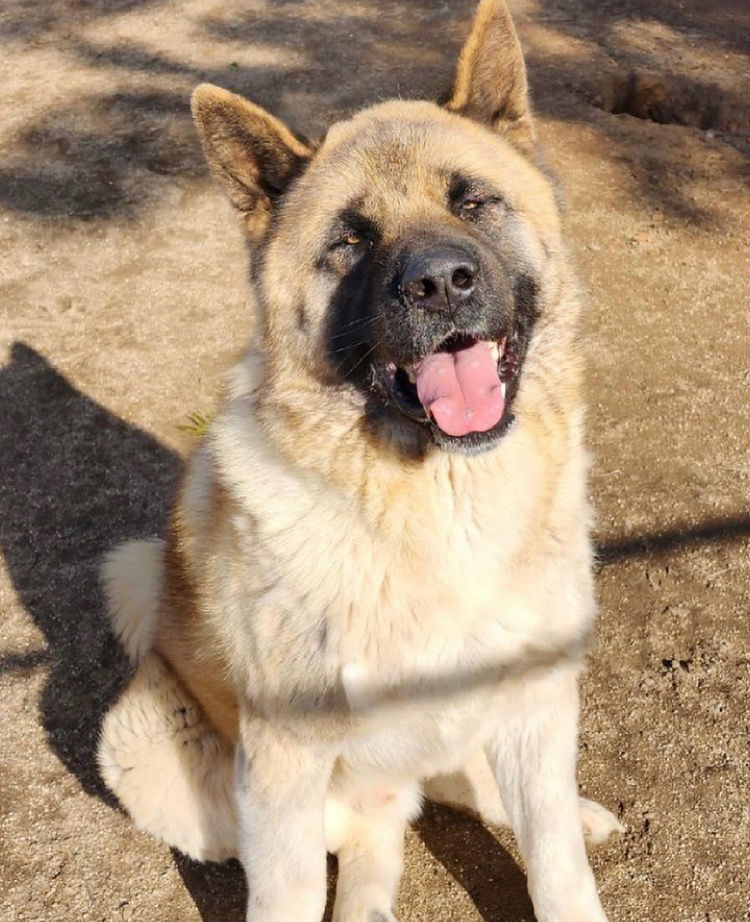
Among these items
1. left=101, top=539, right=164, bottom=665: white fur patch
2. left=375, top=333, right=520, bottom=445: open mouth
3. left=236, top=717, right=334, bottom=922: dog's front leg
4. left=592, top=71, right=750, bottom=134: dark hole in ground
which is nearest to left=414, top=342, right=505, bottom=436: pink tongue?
left=375, top=333, right=520, bottom=445: open mouth

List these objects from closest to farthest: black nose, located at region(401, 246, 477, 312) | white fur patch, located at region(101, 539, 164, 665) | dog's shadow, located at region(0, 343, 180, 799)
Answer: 1. black nose, located at region(401, 246, 477, 312)
2. white fur patch, located at region(101, 539, 164, 665)
3. dog's shadow, located at region(0, 343, 180, 799)

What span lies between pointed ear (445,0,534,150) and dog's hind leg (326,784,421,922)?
1.67 m

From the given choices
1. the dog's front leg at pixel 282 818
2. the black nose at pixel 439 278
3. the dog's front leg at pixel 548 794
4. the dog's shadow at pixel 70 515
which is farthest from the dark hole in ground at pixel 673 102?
the dog's front leg at pixel 282 818

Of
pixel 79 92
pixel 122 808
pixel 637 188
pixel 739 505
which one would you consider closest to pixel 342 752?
pixel 122 808

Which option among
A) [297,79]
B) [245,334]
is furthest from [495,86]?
[297,79]

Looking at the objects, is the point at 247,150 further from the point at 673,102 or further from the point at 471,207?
the point at 673,102

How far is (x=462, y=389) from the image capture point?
2.19 m

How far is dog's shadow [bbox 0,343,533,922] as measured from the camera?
2.74 metres

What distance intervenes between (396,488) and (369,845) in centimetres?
103

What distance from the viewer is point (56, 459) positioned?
13.4ft

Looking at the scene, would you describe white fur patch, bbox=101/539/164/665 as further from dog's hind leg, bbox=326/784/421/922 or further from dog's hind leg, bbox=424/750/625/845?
dog's hind leg, bbox=424/750/625/845

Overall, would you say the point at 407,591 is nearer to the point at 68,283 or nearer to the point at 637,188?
the point at 68,283

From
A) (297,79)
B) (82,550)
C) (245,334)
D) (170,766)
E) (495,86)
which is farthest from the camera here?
(297,79)

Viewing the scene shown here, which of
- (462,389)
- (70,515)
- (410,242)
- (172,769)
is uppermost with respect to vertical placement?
(410,242)
